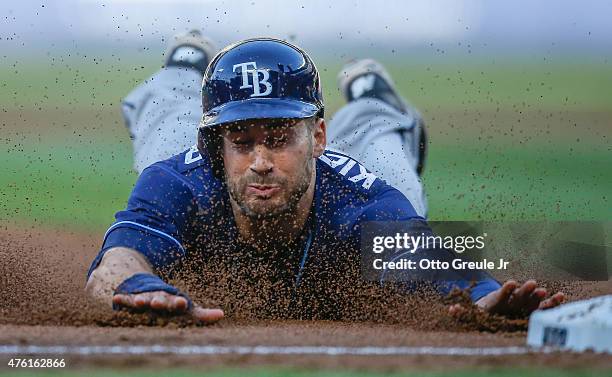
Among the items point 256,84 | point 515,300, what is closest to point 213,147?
point 256,84

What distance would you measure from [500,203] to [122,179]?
326cm

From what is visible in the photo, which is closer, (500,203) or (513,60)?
(500,203)

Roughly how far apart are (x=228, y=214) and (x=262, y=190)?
0.25 m

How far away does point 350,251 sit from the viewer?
11.7ft

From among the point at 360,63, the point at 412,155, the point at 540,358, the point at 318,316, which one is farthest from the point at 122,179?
the point at 540,358

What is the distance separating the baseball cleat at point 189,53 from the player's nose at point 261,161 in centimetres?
256

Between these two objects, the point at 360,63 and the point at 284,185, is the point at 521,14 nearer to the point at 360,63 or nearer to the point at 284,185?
the point at 360,63

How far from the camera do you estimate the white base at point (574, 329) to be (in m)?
2.68

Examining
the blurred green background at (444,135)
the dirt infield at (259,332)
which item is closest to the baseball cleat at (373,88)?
the blurred green background at (444,135)

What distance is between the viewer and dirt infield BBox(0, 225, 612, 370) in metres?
2.64

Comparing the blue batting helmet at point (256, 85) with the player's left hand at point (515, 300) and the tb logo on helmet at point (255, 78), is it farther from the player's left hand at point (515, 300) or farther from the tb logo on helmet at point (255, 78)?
the player's left hand at point (515, 300)

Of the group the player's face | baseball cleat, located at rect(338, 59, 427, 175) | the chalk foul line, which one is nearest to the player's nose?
the player's face

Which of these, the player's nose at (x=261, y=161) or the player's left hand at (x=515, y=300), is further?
the player's nose at (x=261, y=161)

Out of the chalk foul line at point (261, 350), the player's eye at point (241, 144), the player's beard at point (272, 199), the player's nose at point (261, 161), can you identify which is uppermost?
the player's eye at point (241, 144)
